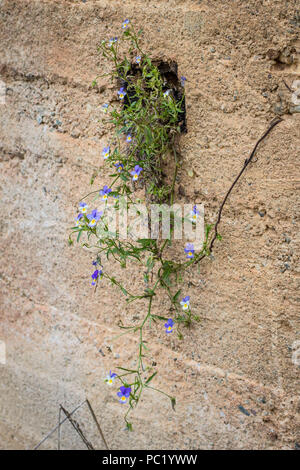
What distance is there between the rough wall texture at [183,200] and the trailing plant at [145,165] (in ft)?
0.18

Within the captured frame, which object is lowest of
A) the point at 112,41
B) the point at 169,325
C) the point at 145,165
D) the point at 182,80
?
the point at 169,325

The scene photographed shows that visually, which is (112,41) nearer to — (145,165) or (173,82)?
(173,82)

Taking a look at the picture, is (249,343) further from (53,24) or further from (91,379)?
(53,24)

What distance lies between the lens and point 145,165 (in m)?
1.55

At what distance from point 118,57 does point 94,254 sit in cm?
78

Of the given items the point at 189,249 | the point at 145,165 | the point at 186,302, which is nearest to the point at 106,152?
the point at 145,165

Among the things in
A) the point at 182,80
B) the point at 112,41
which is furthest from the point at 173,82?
the point at 112,41

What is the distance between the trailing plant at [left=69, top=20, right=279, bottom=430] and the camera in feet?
4.84

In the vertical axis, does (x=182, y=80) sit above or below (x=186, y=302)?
above

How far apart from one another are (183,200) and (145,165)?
0.19 m

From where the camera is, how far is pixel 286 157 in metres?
1.33

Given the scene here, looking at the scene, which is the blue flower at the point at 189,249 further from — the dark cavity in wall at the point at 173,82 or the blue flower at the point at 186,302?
the dark cavity in wall at the point at 173,82

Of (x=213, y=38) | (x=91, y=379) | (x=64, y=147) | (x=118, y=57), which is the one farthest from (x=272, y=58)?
(x=91, y=379)

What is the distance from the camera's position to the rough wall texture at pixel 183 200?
1.38 m
